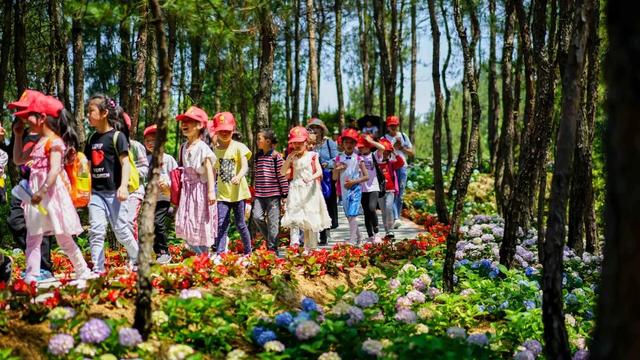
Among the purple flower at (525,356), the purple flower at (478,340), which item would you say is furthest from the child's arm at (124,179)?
the purple flower at (525,356)

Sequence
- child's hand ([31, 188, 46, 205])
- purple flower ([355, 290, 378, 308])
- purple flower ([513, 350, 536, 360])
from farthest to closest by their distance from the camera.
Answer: child's hand ([31, 188, 46, 205]), purple flower ([355, 290, 378, 308]), purple flower ([513, 350, 536, 360])

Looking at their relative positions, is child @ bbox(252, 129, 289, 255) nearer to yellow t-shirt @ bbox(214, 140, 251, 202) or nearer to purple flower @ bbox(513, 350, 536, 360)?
yellow t-shirt @ bbox(214, 140, 251, 202)

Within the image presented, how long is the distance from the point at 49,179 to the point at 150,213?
1302 mm

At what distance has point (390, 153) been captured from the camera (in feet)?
38.5

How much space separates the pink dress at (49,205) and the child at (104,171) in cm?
60

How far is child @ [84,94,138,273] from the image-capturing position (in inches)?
256

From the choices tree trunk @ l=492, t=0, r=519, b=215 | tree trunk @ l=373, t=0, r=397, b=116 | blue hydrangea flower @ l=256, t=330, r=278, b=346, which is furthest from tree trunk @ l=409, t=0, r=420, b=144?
blue hydrangea flower @ l=256, t=330, r=278, b=346

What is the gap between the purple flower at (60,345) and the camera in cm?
418

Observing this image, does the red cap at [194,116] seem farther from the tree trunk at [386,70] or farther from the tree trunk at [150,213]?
the tree trunk at [386,70]

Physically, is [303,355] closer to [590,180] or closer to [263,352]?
[263,352]

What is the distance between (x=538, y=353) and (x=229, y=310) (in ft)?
8.03

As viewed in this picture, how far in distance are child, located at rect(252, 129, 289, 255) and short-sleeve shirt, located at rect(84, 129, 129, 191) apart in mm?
2628

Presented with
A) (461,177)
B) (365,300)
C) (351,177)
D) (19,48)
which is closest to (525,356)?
(365,300)

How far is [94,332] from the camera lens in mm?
4230
